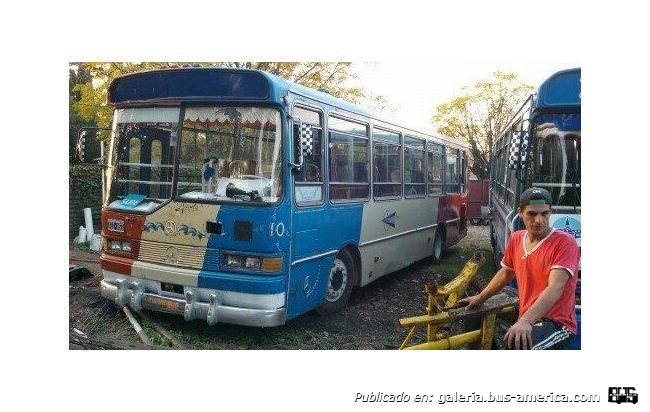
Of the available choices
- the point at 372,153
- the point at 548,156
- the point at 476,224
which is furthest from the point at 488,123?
the point at 476,224

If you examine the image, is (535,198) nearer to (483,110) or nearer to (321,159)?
(321,159)

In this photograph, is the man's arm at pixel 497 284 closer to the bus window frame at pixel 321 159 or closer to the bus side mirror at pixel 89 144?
the bus window frame at pixel 321 159

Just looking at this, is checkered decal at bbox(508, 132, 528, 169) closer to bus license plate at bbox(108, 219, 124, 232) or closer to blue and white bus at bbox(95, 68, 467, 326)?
blue and white bus at bbox(95, 68, 467, 326)

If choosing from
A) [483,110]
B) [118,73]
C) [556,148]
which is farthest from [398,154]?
[118,73]

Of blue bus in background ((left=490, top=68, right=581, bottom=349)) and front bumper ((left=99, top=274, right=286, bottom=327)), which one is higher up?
blue bus in background ((left=490, top=68, right=581, bottom=349))

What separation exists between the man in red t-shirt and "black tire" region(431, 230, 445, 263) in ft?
14.5

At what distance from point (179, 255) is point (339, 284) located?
184 cm

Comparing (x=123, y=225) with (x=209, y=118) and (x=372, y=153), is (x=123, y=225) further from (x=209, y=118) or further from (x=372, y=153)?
(x=372, y=153)

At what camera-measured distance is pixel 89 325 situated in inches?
199

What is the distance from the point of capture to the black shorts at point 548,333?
11.4ft

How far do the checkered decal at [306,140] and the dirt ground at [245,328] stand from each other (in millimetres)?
1658

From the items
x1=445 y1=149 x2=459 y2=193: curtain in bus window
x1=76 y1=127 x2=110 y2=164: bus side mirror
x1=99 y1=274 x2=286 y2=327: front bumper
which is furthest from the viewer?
x1=445 y1=149 x2=459 y2=193: curtain in bus window

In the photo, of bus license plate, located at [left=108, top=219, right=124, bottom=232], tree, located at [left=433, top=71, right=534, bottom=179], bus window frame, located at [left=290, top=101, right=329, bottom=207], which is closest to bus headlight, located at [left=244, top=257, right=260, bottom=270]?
bus window frame, located at [left=290, top=101, right=329, bottom=207]

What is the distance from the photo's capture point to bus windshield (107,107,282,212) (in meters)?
4.70
